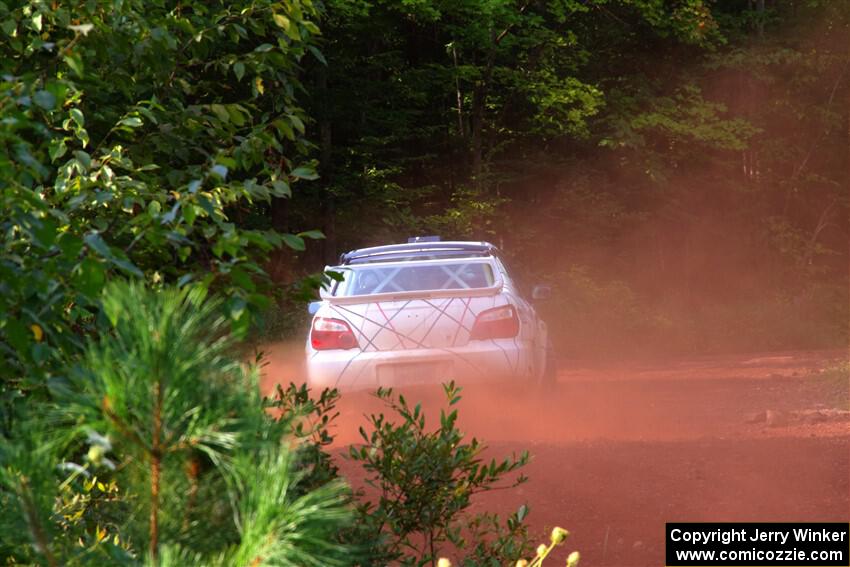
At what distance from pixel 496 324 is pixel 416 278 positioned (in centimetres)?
104

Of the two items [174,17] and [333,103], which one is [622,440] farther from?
[333,103]

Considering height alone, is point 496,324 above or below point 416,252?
below

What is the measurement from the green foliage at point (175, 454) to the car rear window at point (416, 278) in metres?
9.34

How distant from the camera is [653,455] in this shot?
9.28 metres

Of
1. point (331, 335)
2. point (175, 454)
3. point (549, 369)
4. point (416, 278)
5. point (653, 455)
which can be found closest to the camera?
point (175, 454)

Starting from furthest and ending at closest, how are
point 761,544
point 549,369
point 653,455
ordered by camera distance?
point 549,369
point 653,455
point 761,544

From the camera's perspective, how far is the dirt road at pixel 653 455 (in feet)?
23.3

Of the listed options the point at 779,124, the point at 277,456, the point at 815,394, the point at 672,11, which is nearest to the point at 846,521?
the point at 277,456

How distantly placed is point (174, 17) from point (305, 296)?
1.65m

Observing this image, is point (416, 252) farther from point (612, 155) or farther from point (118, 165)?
point (612, 155)

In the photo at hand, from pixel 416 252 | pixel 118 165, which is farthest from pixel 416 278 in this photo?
pixel 118 165

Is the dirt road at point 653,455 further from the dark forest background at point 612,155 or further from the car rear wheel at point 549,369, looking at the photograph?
the dark forest background at point 612,155

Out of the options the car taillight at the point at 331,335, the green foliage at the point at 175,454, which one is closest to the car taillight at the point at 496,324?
the car taillight at the point at 331,335

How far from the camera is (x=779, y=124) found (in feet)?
125
